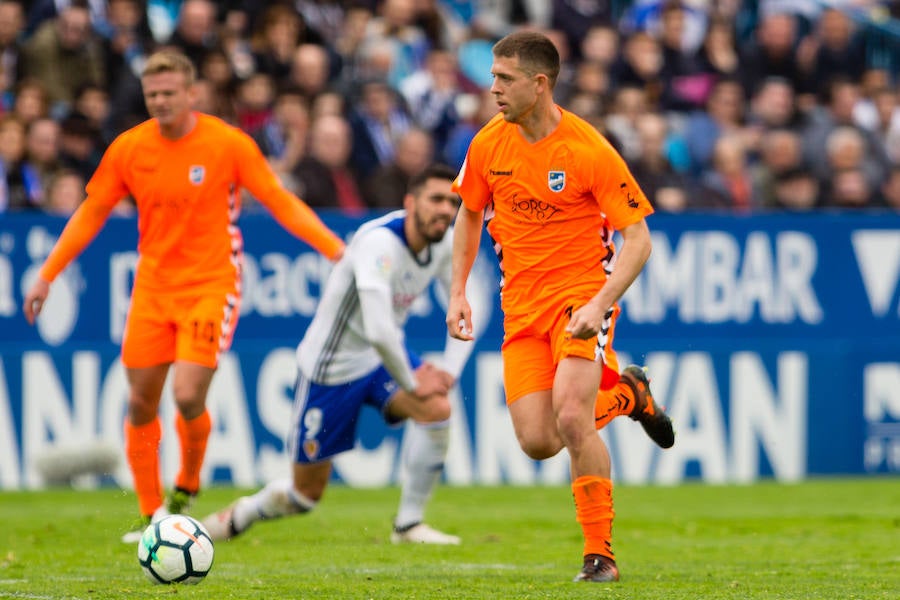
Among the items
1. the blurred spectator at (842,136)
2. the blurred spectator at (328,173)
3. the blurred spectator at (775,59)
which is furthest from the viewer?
the blurred spectator at (775,59)

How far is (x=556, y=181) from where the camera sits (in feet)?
24.6

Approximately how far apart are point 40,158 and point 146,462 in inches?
201

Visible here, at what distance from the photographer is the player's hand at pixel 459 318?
761 centimetres

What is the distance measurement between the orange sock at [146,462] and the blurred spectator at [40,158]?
465 centimetres

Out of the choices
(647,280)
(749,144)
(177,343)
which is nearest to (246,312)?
(647,280)

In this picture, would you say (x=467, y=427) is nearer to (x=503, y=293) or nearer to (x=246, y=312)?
(x=246, y=312)

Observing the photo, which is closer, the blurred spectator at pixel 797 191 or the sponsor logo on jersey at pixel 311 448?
the sponsor logo on jersey at pixel 311 448

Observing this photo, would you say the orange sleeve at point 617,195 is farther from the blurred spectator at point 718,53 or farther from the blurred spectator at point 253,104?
the blurred spectator at point 718,53

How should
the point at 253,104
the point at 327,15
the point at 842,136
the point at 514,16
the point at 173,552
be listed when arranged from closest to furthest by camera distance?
the point at 173,552
the point at 253,104
the point at 842,136
the point at 327,15
the point at 514,16

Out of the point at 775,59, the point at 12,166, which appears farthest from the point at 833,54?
the point at 12,166

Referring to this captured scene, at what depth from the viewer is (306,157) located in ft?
48.1

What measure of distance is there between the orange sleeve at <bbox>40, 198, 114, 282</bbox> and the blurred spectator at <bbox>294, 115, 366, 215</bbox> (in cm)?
486

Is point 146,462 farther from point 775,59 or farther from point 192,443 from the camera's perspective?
point 775,59

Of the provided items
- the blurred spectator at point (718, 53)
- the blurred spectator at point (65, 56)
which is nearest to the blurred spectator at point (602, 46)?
the blurred spectator at point (718, 53)
